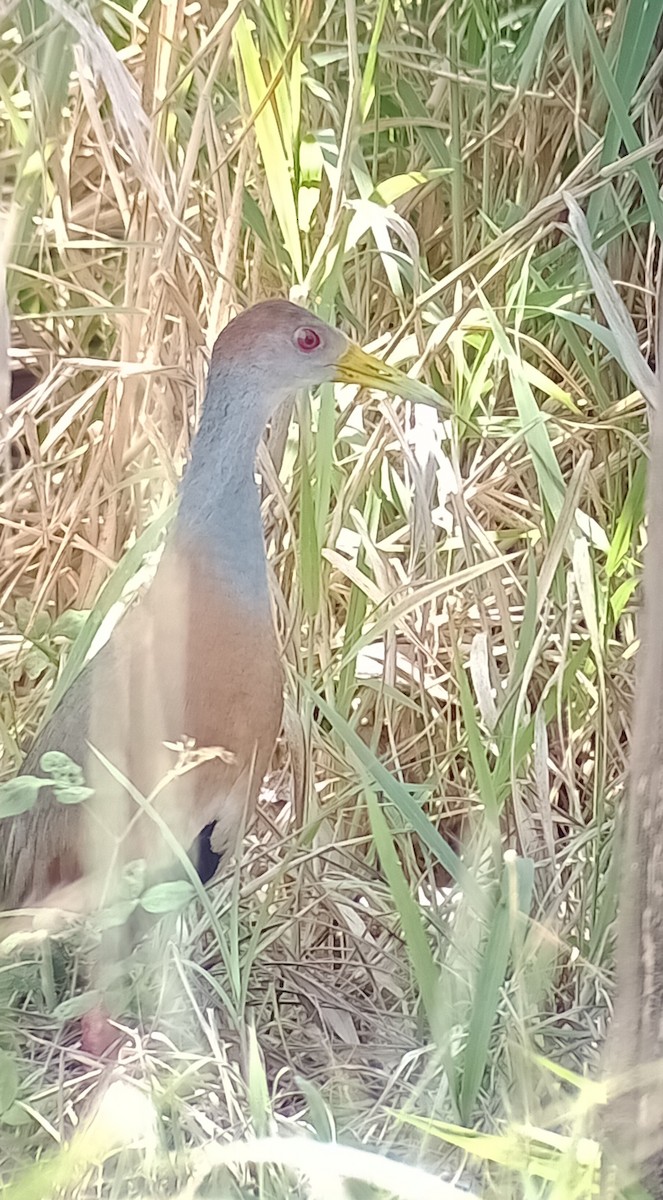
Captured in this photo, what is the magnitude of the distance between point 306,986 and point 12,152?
21.9 inches

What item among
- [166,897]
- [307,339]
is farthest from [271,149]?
[166,897]

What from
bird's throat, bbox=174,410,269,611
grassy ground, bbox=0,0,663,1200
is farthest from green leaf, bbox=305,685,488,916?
bird's throat, bbox=174,410,269,611

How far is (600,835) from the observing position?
2.38ft

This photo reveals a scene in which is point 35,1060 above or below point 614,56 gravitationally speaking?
below

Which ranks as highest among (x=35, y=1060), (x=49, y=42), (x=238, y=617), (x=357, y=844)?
(x=49, y=42)

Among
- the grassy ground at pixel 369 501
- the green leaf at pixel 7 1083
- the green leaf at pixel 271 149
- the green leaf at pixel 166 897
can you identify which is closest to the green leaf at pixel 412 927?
the grassy ground at pixel 369 501

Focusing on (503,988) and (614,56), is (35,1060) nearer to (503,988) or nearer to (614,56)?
(503,988)

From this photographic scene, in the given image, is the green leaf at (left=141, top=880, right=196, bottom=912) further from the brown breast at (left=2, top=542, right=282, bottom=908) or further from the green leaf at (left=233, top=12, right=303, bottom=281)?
the green leaf at (left=233, top=12, right=303, bottom=281)

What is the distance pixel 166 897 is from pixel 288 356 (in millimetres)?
327

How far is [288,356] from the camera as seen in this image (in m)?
0.71

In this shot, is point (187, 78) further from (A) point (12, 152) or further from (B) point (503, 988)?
(B) point (503, 988)

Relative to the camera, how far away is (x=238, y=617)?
733 millimetres

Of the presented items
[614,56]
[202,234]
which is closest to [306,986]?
[202,234]

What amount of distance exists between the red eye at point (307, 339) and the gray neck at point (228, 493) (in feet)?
0.13
